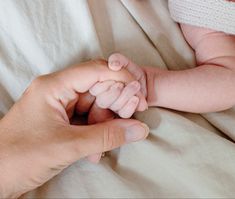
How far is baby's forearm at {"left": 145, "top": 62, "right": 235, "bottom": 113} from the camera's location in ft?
2.18

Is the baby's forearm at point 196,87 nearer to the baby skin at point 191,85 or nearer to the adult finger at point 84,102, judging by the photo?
the baby skin at point 191,85

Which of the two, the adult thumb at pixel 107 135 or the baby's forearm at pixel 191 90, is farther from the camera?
the baby's forearm at pixel 191 90

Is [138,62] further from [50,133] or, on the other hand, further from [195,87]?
[50,133]

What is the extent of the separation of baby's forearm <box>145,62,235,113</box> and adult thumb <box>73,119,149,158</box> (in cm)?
9

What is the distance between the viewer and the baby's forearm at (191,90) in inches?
26.2

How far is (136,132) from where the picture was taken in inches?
23.1

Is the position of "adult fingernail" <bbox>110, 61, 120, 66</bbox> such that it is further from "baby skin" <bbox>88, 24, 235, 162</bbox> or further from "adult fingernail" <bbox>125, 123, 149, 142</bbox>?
"adult fingernail" <bbox>125, 123, 149, 142</bbox>

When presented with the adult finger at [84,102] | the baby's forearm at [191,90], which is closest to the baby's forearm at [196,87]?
the baby's forearm at [191,90]

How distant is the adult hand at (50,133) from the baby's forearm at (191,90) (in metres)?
0.09

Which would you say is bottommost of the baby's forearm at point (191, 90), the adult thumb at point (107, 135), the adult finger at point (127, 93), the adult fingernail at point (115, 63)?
the baby's forearm at point (191, 90)

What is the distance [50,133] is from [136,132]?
137 mm

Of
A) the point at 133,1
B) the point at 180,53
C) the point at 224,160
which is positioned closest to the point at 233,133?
the point at 224,160

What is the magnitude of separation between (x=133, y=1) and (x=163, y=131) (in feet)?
0.98

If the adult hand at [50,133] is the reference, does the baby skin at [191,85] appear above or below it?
below
